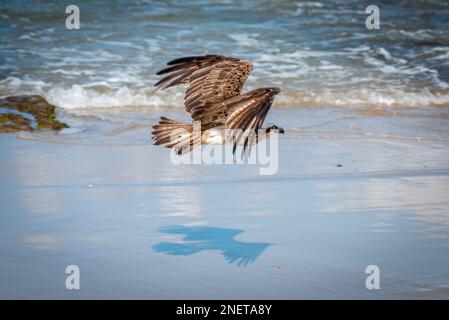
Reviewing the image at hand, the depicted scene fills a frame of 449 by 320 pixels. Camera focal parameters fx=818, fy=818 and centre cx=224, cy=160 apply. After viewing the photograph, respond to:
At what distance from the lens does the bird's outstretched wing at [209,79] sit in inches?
224

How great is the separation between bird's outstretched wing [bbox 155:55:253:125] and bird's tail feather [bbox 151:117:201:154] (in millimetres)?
176

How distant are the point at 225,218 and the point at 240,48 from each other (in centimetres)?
680

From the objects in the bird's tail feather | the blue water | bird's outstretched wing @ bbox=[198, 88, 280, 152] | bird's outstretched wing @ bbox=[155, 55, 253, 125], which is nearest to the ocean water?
the blue water

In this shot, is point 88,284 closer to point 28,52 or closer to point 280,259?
point 280,259

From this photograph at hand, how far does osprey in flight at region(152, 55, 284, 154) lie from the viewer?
18.1 ft

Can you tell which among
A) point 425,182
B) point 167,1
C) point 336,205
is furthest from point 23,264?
point 167,1

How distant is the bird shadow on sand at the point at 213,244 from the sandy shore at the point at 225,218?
0.04ft

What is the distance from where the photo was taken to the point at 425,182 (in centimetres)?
627

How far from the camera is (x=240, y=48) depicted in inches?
468

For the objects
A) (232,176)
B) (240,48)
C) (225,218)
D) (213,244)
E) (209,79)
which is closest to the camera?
(213,244)

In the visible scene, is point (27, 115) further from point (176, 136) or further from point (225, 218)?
point (225, 218)

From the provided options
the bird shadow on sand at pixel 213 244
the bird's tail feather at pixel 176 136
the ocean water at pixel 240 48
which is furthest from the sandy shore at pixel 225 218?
the ocean water at pixel 240 48

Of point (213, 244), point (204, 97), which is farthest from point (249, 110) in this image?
point (204, 97)
